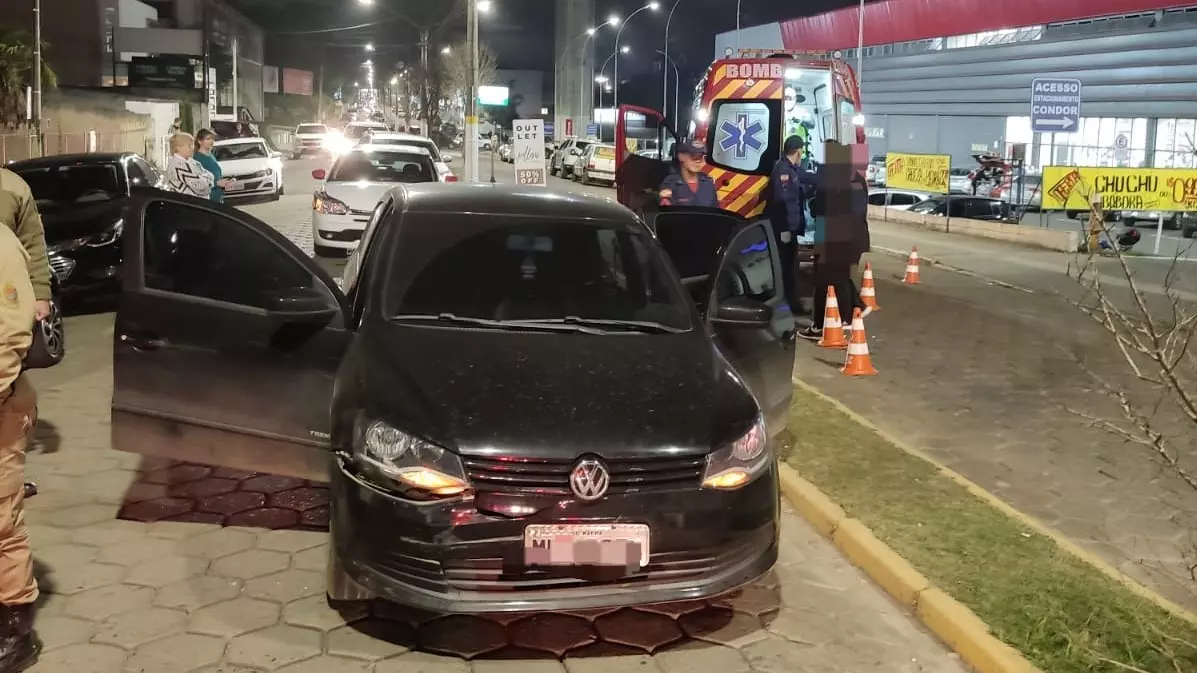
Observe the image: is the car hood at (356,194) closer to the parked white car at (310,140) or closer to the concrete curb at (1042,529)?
the concrete curb at (1042,529)

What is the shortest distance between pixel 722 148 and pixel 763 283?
28.5 ft

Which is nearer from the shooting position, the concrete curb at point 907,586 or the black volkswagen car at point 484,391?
the black volkswagen car at point 484,391

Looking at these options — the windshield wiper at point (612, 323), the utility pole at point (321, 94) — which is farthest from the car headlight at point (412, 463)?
the utility pole at point (321, 94)

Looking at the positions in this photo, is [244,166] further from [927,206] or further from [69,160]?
[927,206]

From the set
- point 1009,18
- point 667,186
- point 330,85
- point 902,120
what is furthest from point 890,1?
point 330,85

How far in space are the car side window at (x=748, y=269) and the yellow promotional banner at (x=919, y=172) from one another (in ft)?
66.5

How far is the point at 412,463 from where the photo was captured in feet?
12.8

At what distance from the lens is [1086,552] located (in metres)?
5.29

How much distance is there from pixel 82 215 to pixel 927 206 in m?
20.9

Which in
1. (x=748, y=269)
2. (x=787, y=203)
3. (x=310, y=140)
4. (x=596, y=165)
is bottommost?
(x=748, y=269)

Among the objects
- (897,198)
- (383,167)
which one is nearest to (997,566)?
(383,167)

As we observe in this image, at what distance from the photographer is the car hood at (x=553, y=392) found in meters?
3.96

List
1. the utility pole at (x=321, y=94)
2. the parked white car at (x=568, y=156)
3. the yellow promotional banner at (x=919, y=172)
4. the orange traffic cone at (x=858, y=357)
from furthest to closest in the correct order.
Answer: the utility pole at (x=321, y=94)
the parked white car at (x=568, y=156)
the yellow promotional banner at (x=919, y=172)
the orange traffic cone at (x=858, y=357)

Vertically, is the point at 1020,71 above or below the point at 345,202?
above
